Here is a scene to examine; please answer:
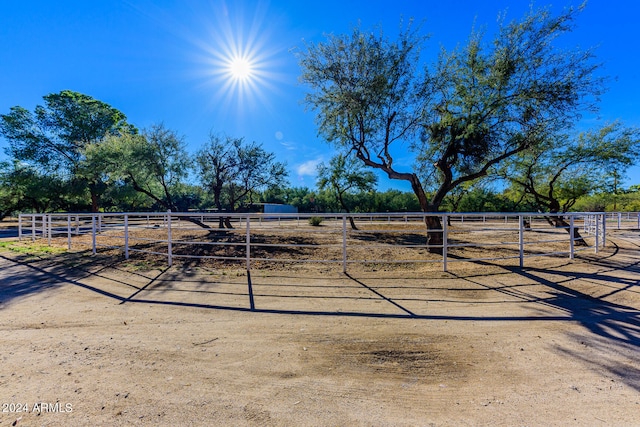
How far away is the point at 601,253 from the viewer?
8023mm

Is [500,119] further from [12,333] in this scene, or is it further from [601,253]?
[12,333]

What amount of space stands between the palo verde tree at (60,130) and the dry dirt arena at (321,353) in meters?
27.1

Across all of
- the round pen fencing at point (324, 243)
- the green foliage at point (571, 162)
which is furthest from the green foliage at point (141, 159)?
the green foliage at point (571, 162)

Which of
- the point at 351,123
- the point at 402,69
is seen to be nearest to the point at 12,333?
the point at 351,123

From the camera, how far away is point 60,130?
25.9 meters

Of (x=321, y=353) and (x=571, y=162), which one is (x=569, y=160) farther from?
(x=321, y=353)

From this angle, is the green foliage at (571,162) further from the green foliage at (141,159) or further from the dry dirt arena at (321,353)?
the green foliage at (141,159)

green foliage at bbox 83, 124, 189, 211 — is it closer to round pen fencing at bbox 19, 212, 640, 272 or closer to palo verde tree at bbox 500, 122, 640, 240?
round pen fencing at bbox 19, 212, 640, 272

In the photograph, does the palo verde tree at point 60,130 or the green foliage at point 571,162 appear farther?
the palo verde tree at point 60,130

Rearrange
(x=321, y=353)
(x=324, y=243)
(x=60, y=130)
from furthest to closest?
1. (x=60, y=130)
2. (x=324, y=243)
3. (x=321, y=353)

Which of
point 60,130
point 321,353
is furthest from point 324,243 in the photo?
point 60,130

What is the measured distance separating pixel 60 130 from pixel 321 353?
35355 mm

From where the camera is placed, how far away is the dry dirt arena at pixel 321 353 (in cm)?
192

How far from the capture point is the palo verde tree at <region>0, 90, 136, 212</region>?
24531mm
